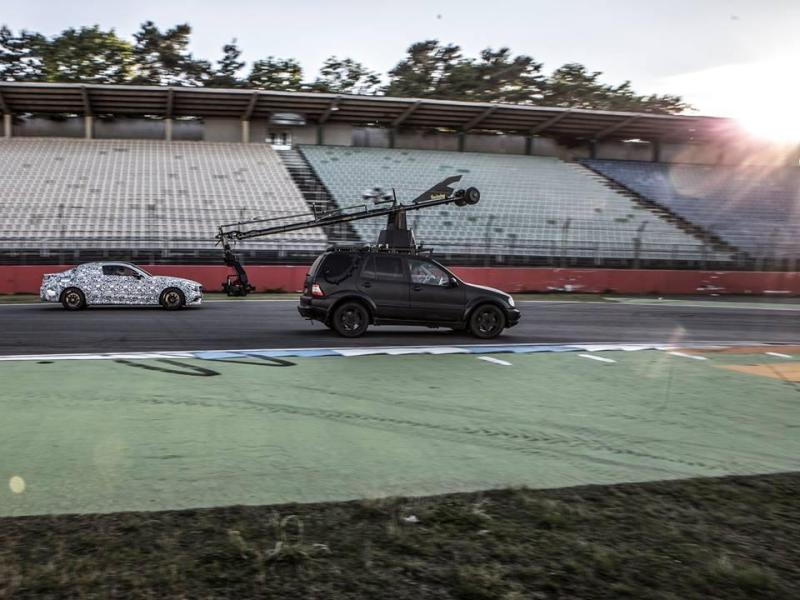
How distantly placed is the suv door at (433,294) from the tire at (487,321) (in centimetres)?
27

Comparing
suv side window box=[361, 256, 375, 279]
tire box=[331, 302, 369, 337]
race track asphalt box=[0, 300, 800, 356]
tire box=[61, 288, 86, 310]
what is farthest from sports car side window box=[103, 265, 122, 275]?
suv side window box=[361, 256, 375, 279]

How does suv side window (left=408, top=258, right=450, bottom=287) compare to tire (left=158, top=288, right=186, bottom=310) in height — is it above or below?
above

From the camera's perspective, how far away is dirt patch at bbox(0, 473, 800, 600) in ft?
10.6

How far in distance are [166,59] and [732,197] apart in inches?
1705

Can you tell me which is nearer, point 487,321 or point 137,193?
point 487,321

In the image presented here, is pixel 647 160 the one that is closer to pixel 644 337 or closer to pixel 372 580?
pixel 644 337

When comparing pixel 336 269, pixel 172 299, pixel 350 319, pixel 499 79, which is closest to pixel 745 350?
pixel 350 319

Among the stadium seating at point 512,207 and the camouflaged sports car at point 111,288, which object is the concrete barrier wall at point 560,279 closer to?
the stadium seating at point 512,207

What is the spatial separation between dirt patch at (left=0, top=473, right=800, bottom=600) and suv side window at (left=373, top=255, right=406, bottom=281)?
8.38m

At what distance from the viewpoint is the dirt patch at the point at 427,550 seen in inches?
127

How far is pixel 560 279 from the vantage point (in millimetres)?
27688

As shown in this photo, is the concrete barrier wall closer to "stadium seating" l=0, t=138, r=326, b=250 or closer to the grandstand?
the grandstand

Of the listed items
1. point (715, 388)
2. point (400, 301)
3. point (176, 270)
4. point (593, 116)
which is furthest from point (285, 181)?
point (715, 388)

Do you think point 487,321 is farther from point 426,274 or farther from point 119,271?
point 119,271
